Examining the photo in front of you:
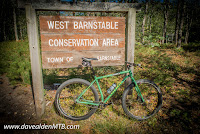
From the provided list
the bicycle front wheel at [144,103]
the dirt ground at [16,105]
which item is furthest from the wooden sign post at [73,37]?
the bicycle front wheel at [144,103]

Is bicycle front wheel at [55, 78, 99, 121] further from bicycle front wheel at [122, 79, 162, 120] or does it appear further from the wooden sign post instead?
bicycle front wheel at [122, 79, 162, 120]

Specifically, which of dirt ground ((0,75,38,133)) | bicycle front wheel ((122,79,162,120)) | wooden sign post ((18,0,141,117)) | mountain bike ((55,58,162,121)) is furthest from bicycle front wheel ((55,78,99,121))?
bicycle front wheel ((122,79,162,120))

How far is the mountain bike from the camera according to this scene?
2.90 m

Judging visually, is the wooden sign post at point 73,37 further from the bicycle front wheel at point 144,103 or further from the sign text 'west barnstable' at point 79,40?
the bicycle front wheel at point 144,103

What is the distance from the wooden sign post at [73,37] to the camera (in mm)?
2836

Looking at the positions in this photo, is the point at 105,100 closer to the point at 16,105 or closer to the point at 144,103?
the point at 144,103

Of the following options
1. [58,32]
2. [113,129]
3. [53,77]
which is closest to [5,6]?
[53,77]

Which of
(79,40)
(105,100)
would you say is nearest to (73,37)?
(79,40)

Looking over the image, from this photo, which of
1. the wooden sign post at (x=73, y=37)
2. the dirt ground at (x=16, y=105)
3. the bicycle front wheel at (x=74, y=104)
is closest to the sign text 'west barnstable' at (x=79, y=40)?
the wooden sign post at (x=73, y=37)

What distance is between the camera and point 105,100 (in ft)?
9.91

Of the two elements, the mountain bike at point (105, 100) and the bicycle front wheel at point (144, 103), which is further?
the bicycle front wheel at point (144, 103)

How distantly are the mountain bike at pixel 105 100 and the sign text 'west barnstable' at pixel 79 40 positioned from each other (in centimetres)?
39

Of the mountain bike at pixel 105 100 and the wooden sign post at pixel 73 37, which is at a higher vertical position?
the wooden sign post at pixel 73 37

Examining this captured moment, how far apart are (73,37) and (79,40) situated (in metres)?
0.16
